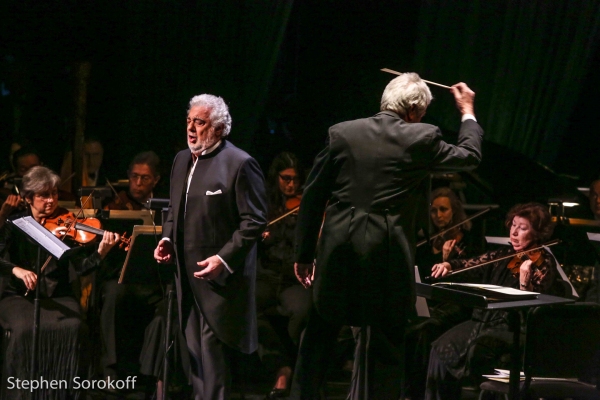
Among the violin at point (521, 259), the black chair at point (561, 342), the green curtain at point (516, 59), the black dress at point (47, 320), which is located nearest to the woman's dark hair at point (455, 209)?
the violin at point (521, 259)

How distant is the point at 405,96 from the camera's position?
2875mm

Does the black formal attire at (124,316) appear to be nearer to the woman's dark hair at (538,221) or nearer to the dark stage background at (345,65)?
the dark stage background at (345,65)

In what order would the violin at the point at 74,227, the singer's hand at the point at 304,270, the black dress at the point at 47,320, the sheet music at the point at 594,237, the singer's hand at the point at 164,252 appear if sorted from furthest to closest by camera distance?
the violin at the point at 74,227 < the black dress at the point at 47,320 < the sheet music at the point at 594,237 < the singer's hand at the point at 164,252 < the singer's hand at the point at 304,270

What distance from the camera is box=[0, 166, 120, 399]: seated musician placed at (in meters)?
4.16

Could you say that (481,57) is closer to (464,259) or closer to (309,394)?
(464,259)

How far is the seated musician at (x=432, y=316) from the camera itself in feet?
15.3

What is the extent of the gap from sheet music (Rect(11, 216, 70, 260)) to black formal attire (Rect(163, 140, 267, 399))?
630 millimetres

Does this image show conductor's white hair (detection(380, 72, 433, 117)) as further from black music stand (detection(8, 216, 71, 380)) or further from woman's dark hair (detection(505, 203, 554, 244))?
black music stand (detection(8, 216, 71, 380))

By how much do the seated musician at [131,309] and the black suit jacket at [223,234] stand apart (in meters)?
1.15

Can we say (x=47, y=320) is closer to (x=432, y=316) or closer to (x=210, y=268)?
(x=210, y=268)

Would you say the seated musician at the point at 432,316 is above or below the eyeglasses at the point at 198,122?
below

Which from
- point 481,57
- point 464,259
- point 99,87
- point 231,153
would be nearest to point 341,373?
point 464,259

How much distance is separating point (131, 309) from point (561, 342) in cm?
255

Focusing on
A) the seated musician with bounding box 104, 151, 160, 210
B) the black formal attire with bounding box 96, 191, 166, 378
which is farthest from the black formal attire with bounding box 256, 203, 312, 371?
the seated musician with bounding box 104, 151, 160, 210
